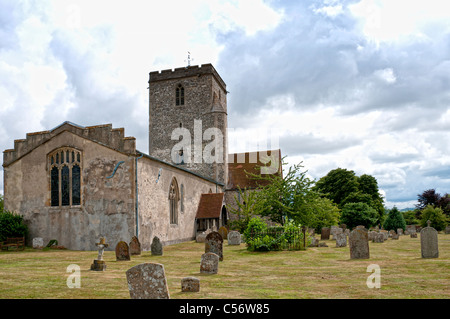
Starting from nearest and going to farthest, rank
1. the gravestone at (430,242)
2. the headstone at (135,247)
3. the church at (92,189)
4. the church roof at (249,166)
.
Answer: the gravestone at (430,242)
the headstone at (135,247)
the church at (92,189)
the church roof at (249,166)

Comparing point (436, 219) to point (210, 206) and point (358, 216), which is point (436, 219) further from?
point (210, 206)

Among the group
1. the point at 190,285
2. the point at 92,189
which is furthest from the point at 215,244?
the point at 92,189

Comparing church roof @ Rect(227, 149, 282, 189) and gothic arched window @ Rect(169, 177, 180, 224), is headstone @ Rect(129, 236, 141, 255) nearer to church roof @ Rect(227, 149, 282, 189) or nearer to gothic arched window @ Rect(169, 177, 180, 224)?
gothic arched window @ Rect(169, 177, 180, 224)

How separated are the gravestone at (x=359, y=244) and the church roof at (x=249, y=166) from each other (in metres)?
23.3

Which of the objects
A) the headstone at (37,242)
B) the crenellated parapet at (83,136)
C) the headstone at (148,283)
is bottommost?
the headstone at (37,242)

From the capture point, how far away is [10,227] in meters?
21.4

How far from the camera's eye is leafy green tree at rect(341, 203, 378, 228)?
3853cm

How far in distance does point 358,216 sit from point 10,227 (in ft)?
100

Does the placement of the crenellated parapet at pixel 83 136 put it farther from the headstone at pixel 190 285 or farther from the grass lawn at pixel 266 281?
the headstone at pixel 190 285

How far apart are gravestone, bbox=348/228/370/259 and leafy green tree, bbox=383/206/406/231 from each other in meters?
26.7

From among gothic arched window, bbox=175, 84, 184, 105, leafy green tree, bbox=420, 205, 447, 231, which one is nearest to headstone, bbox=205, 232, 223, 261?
gothic arched window, bbox=175, 84, 184, 105

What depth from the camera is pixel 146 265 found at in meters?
6.58

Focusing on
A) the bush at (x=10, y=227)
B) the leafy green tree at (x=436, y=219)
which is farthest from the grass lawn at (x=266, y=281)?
the leafy green tree at (x=436, y=219)

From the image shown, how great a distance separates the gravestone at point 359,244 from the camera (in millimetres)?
14539
